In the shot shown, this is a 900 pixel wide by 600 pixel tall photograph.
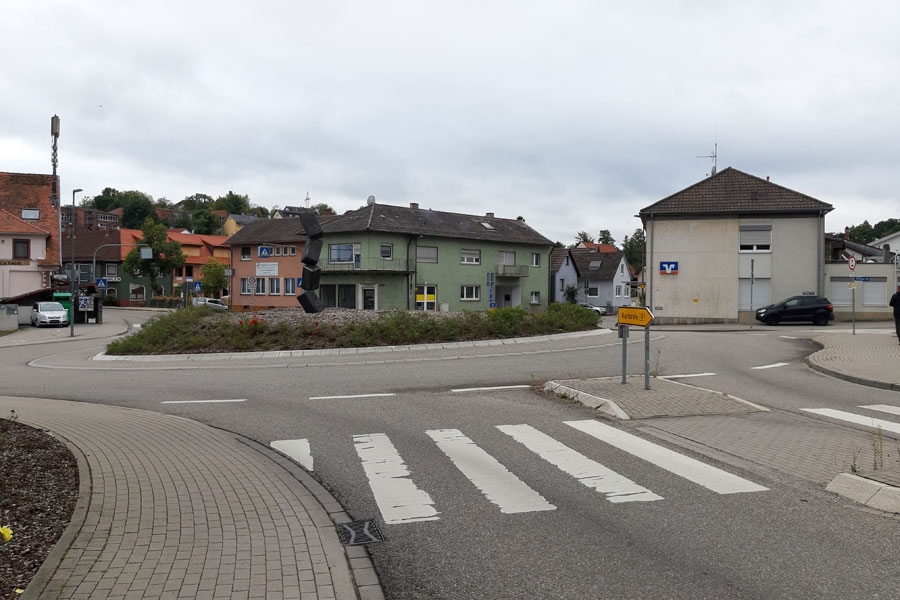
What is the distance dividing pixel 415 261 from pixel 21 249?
97.9 feet

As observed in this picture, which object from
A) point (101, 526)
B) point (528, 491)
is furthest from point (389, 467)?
point (101, 526)

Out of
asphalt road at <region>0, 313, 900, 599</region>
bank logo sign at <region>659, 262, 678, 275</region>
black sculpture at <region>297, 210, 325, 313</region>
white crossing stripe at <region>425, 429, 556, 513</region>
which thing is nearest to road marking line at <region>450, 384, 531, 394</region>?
asphalt road at <region>0, 313, 900, 599</region>

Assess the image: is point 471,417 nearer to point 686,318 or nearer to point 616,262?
point 686,318

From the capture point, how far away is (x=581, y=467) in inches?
264

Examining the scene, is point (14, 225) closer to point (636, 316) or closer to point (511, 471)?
point (636, 316)

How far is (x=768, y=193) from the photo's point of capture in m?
38.0

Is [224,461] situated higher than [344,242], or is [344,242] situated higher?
[344,242]

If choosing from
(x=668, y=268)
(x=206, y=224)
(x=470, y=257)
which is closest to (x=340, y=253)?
(x=470, y=257)

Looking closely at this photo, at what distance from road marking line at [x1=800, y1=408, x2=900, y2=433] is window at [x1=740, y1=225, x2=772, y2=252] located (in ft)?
97.4

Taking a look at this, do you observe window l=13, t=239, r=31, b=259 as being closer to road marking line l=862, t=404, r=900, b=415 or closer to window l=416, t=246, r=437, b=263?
window l=416, t=246, r=437, b=263

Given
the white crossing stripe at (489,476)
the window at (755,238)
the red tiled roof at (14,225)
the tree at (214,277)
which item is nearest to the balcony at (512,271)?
the window at (755,238)

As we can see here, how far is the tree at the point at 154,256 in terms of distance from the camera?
74.2m

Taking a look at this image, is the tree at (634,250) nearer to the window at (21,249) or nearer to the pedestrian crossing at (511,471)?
the window at (21,249)

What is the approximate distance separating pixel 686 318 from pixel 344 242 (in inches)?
1023
